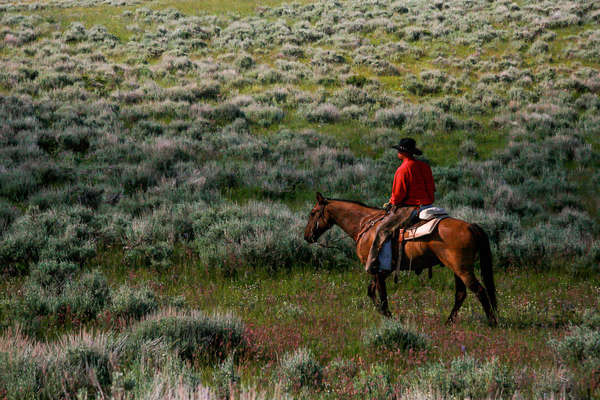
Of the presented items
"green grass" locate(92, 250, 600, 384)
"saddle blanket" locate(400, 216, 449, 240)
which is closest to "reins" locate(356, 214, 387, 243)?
"saddle blanket" locate(400, 216, 449, 240)

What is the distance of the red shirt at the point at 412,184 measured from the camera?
20.0ft

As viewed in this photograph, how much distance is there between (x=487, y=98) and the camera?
2134 centimetres

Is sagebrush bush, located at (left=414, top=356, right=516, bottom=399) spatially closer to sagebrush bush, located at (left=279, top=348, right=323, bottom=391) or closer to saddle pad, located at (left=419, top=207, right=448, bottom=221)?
sagebrush bush, located at (left=279, top=348, right=323, bottom=391)

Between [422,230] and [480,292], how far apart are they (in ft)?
3.71

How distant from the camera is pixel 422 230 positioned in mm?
6000

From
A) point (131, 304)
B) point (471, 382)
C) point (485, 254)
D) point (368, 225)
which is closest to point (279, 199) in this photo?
point (368, 225)

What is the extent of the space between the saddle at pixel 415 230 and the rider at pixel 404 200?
3.2 inches

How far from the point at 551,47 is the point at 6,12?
4154 cm

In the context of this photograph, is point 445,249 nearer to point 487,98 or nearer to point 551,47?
point 487,98

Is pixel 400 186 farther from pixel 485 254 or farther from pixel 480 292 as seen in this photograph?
pixel 480 292

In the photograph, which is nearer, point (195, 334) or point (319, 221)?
point (195, 334)

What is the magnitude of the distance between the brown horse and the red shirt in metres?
0.46

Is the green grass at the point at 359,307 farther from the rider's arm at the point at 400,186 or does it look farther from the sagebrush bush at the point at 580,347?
the rider's arm at the point at 400,186

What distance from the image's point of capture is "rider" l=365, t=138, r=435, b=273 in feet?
20.1
